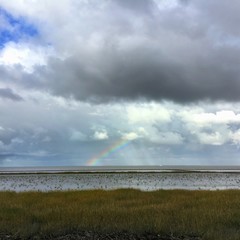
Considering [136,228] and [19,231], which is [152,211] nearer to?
[136,228]

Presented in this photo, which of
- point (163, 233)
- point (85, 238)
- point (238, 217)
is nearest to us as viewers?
point (85, 238)

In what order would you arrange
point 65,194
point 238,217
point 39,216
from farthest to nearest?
point 65,194 → point 39,216 → point 238,217

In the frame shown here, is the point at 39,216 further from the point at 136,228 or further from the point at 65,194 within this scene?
the point at 65,194

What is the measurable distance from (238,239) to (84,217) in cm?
674

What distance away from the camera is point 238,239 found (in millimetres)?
10938

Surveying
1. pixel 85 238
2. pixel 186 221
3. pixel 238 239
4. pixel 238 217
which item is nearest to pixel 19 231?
Answer: pixel 85 238

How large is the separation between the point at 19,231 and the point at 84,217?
3177 millimetres

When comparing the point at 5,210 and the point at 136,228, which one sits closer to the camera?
the point at 136,228

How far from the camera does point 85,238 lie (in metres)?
11.8

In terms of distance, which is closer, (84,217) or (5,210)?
(84,217)

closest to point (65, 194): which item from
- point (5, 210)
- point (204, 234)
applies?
point (5, 210)

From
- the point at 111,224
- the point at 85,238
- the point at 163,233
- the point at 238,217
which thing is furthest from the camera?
Answer: the point at 238,217

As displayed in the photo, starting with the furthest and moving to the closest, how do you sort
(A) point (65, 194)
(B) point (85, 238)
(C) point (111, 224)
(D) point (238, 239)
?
1. (A) point (65, 194)
2. (C) point (111, 224)
3. (B) point (85, 238)
4. (D) point (238, 239)

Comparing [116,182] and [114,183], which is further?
[116,182]
